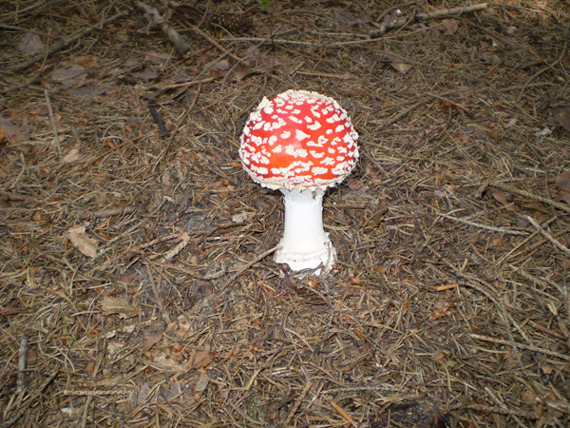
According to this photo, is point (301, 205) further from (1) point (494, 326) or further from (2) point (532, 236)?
(2) point (532, 236)

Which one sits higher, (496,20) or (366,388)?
(496,20)

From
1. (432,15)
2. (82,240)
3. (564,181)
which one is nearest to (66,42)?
(82,240)

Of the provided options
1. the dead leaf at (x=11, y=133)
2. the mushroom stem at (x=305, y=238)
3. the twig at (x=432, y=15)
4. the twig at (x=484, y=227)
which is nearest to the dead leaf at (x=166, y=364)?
the mushroom stem at (x=305, y=238)

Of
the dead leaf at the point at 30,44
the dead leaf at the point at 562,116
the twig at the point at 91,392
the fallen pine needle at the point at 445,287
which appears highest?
the dead leaf at the point at 30,44

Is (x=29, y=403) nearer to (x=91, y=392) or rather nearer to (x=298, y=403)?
(x=91, y=392)

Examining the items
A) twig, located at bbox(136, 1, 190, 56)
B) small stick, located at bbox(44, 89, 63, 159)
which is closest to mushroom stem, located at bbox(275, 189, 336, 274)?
small stick, located at bbox(44, 89, 63, 159)

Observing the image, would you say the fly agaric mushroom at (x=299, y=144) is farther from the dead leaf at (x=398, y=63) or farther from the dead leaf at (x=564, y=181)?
the dead leaf at (x=398, y=63)

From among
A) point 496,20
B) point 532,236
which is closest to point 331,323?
point 532,236
